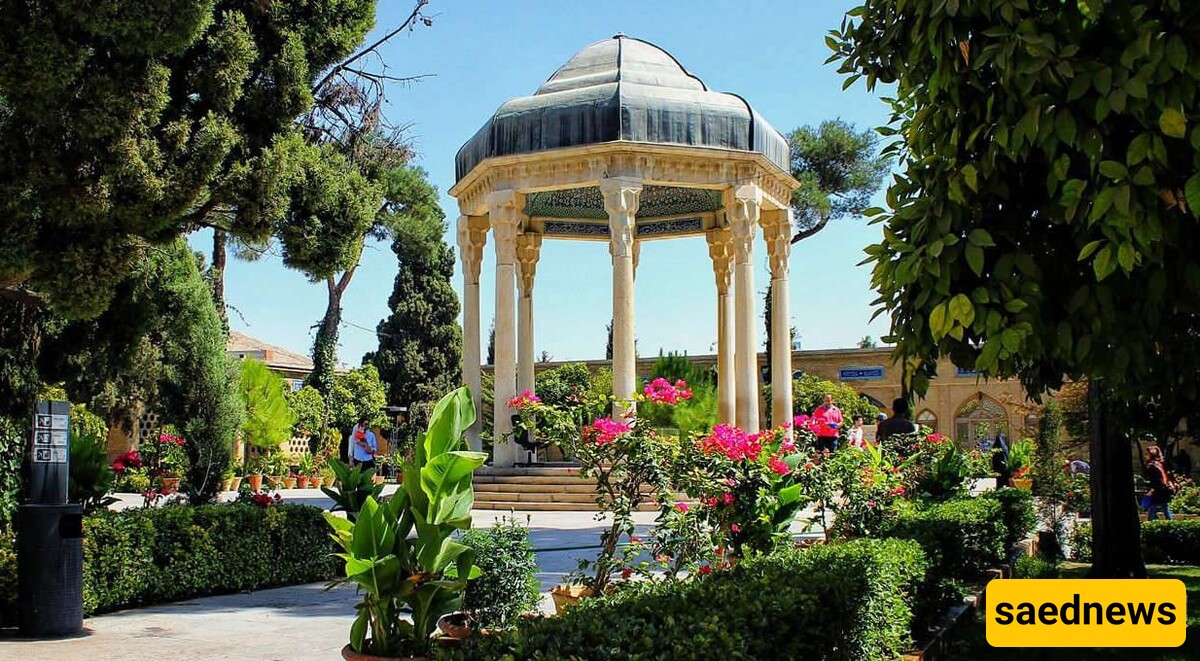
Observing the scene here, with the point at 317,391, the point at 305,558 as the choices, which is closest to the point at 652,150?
the point at 305,558

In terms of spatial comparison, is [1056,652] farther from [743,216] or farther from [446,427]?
[743,216]

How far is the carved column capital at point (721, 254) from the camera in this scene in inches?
812

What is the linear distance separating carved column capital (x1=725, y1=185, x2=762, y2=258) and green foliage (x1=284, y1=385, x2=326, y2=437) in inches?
610

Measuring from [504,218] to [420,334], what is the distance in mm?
19529

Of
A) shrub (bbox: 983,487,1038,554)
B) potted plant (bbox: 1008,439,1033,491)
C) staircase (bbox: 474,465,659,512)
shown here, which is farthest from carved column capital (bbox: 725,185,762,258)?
shrub (bbox: 983,487,1038,554)

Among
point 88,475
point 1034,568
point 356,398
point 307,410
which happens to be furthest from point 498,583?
point 356,398

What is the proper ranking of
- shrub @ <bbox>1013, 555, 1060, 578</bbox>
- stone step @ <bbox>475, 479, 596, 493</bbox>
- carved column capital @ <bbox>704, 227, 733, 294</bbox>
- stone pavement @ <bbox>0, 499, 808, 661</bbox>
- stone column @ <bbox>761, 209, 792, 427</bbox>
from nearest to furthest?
stone pavement @ <bbox>0, 499, 808, 661</bbox>
shrub @ <bbox>1013, 555, 1060, 578</bbox>
stone step @ <bbox>475, 479, 596, 493</bbox>
stone column @ <bbox>761, 209, 792, 427</bbox>
carved column capital @ <bbox>704, 227, 733, 294</bbox>

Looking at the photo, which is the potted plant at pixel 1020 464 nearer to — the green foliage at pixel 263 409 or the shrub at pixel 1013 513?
the shrub at pixel 1013 513

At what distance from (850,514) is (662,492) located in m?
2.66

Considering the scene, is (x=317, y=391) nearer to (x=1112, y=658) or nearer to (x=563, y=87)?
(x=563, y=87)

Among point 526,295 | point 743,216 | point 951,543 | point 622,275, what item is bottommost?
point 951,543

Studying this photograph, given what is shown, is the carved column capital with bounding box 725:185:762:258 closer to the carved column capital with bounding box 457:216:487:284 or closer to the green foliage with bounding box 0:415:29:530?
the carved column capital with bounding box 457:216:487:284

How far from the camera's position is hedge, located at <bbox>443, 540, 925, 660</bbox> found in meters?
3.58

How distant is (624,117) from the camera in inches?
655
